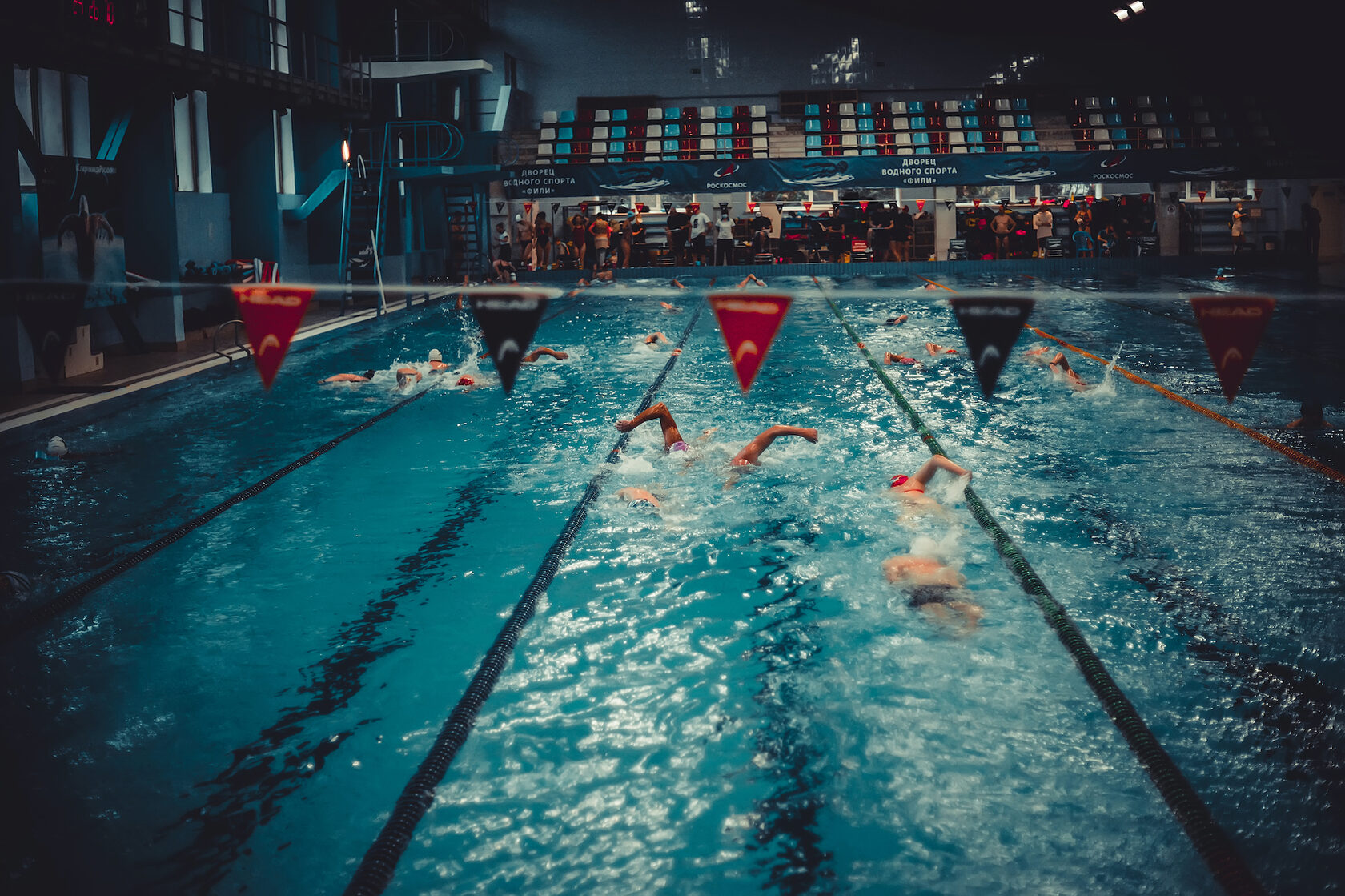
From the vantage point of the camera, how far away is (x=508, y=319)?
15.1ft

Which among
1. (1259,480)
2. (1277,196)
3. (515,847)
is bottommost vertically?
(515,847)

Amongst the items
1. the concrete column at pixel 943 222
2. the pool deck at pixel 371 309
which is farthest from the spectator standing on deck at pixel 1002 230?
the concrete column at pixel 943 222

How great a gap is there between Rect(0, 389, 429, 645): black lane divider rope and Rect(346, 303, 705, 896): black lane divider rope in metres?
1.89

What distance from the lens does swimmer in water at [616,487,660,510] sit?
5.75m

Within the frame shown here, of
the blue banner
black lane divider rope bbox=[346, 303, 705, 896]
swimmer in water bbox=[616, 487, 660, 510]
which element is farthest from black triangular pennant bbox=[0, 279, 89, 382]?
the blue banner

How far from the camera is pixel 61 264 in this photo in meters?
10.1

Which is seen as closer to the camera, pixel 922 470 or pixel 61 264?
pixel 922 470

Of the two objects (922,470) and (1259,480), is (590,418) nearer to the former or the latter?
(922,470)

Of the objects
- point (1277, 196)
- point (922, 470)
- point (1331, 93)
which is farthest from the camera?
point (1277, 196)

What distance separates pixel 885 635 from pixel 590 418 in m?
4.46

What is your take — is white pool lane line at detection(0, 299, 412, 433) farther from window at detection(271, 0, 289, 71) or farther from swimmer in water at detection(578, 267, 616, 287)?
swimmer in water at detection(578, 267, 616, 287)

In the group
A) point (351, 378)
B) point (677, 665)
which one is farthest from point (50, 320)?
point (351, 378)

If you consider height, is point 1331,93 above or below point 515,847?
above

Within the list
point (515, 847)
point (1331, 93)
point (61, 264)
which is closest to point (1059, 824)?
point (515, 847)
